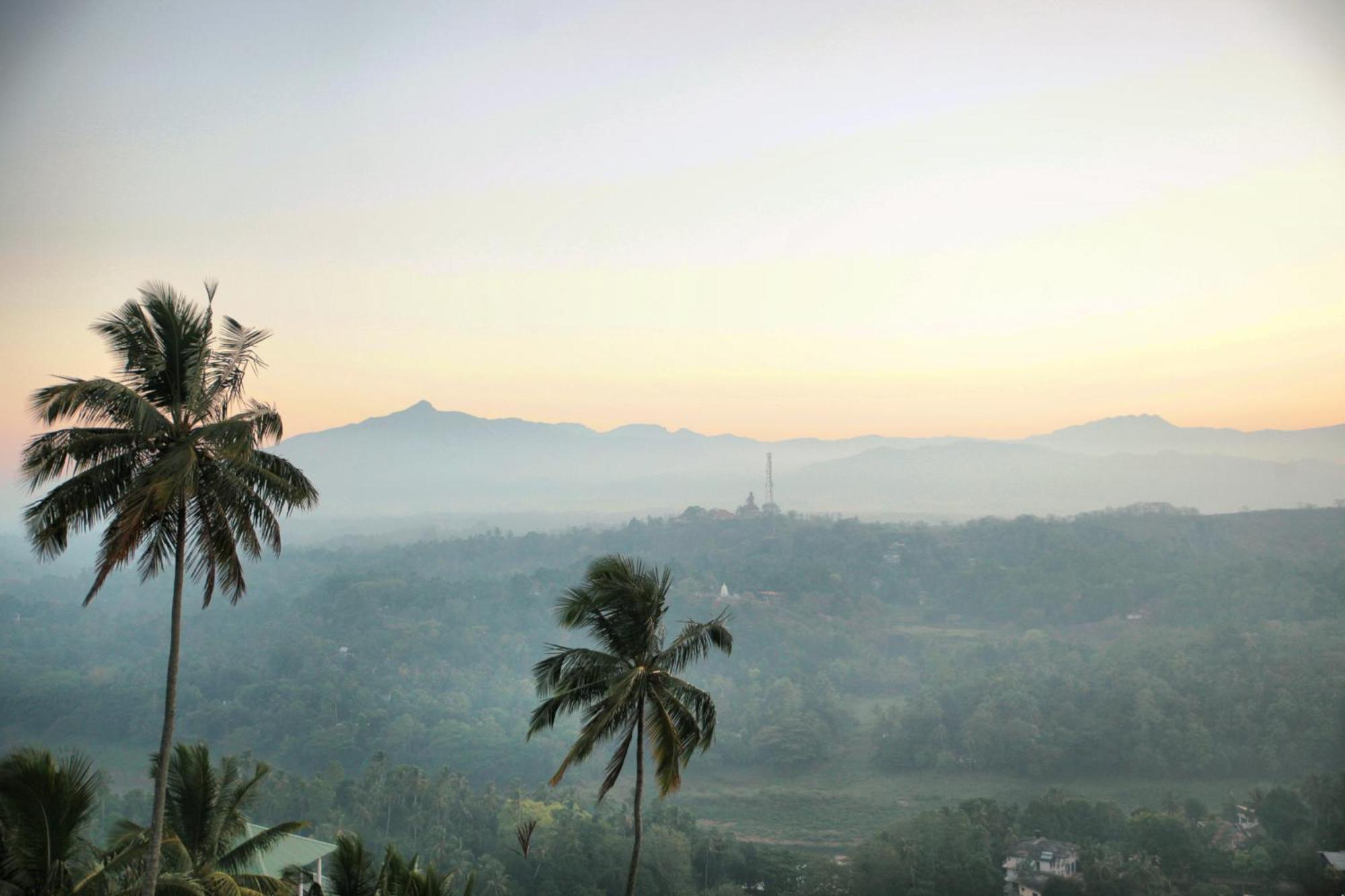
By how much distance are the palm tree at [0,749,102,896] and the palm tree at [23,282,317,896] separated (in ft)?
3.88

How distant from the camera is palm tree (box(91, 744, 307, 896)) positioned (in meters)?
9.13

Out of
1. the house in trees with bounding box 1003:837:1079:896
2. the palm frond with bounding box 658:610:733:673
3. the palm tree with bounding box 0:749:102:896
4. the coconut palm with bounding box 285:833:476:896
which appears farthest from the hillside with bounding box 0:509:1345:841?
the palm tree with bounding box 0:749:102:896

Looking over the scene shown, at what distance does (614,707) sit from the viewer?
8.63 metres

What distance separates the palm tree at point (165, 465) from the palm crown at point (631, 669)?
2.70 m

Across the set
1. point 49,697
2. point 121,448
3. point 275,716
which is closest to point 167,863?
point 121,448

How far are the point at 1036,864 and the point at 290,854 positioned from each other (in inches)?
944

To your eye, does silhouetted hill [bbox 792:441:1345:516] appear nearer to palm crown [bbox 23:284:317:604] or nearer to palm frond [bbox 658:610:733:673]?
palm frond [bbox 658:610:733:673]

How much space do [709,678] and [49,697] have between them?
35147mm

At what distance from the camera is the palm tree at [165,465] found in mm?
7480

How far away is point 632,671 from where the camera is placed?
8852 millimetres

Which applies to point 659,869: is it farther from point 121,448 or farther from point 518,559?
point 518,559

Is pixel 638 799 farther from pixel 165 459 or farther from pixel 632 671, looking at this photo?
pixel 165 459

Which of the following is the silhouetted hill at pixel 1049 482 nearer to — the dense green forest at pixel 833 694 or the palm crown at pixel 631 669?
the dense green forest at pixel 833 694

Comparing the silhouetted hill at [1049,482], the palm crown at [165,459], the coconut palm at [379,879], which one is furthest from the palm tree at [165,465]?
the silhouetted hill at [1049,482]
